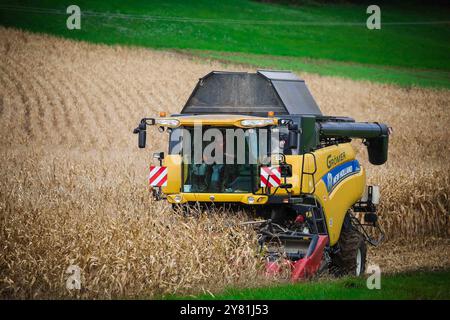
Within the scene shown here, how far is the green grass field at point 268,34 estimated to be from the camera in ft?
159

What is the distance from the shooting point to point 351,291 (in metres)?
10.1

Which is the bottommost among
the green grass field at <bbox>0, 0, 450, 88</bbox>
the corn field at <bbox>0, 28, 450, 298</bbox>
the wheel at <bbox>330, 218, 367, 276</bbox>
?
the wheel at <bbox>330, 218, 367, 276</bbox>

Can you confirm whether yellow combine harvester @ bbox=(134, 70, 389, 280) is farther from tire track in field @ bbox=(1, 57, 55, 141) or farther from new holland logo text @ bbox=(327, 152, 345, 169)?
tire track in field @ bbox=(1, 57, 55, 141)

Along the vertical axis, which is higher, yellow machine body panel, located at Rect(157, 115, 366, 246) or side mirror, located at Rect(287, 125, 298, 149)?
side mirror, located at Rect(287, 125, 298, 149)

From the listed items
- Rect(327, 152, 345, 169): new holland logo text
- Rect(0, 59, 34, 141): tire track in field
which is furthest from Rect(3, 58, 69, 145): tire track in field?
Rect(327, 152, 345, 169): new holland logo text

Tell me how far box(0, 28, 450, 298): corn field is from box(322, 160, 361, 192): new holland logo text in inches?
67.4

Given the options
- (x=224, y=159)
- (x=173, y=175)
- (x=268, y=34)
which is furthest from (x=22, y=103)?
(x=268, y=34)

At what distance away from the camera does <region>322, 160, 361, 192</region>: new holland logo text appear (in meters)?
13.0

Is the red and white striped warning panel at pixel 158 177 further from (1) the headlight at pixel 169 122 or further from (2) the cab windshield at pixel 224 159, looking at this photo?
(1) the headlight at pixel 169 122

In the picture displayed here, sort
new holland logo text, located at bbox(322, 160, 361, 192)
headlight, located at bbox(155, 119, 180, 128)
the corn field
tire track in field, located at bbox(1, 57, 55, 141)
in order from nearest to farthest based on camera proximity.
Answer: the corn field
headlight, located at bbox(155, 119, 180, 128)
new holland logo text, located at bbox(322, 160, 361, 192)
tire track in field, located at bbox(1, 57, 55, 141)

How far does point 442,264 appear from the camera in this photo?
526 inches

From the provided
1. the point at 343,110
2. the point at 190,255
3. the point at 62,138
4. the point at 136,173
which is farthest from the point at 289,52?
the point at 190,255

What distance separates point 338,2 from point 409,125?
4414cm

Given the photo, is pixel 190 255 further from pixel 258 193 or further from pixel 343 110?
pixel 343 110
